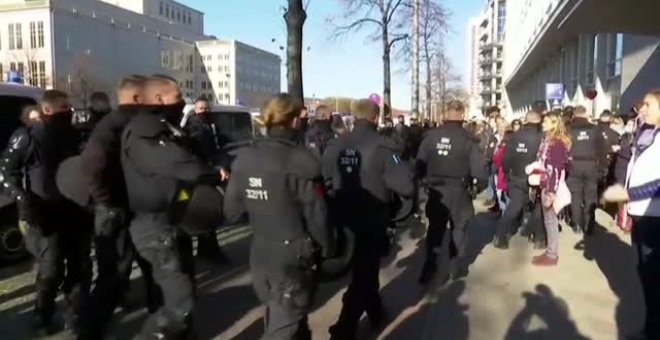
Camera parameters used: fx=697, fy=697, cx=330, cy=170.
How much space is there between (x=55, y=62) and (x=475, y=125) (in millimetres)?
81477

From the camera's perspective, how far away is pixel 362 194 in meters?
5.11

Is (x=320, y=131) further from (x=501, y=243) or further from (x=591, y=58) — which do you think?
(x=591, y=58)

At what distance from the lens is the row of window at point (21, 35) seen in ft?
287

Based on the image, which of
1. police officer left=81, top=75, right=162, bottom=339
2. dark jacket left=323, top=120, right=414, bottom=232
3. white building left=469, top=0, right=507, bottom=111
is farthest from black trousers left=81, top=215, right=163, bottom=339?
white building left=469, top=0, right=507, bottom=111

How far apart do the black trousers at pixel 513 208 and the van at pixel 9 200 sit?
5.74 m

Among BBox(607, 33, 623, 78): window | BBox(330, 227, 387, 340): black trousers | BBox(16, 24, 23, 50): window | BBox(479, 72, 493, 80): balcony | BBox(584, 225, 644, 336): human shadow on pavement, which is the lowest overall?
BBox(584, 225, 644, 336): human shadow on pavement

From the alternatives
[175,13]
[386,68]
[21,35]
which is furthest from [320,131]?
[175,13]

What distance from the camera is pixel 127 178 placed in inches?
165

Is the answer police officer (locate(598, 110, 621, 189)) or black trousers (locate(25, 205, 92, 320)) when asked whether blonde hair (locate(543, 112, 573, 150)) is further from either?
black trousers (locate(25, 205, 92, 320))

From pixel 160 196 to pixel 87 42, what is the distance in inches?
3866

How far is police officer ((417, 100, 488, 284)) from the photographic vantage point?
6.69m

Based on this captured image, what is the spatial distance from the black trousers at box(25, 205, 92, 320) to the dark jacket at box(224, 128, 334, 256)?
2119 mm

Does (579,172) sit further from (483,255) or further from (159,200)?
(159,200)

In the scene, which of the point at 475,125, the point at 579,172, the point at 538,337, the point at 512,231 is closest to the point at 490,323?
the point at 538,337
